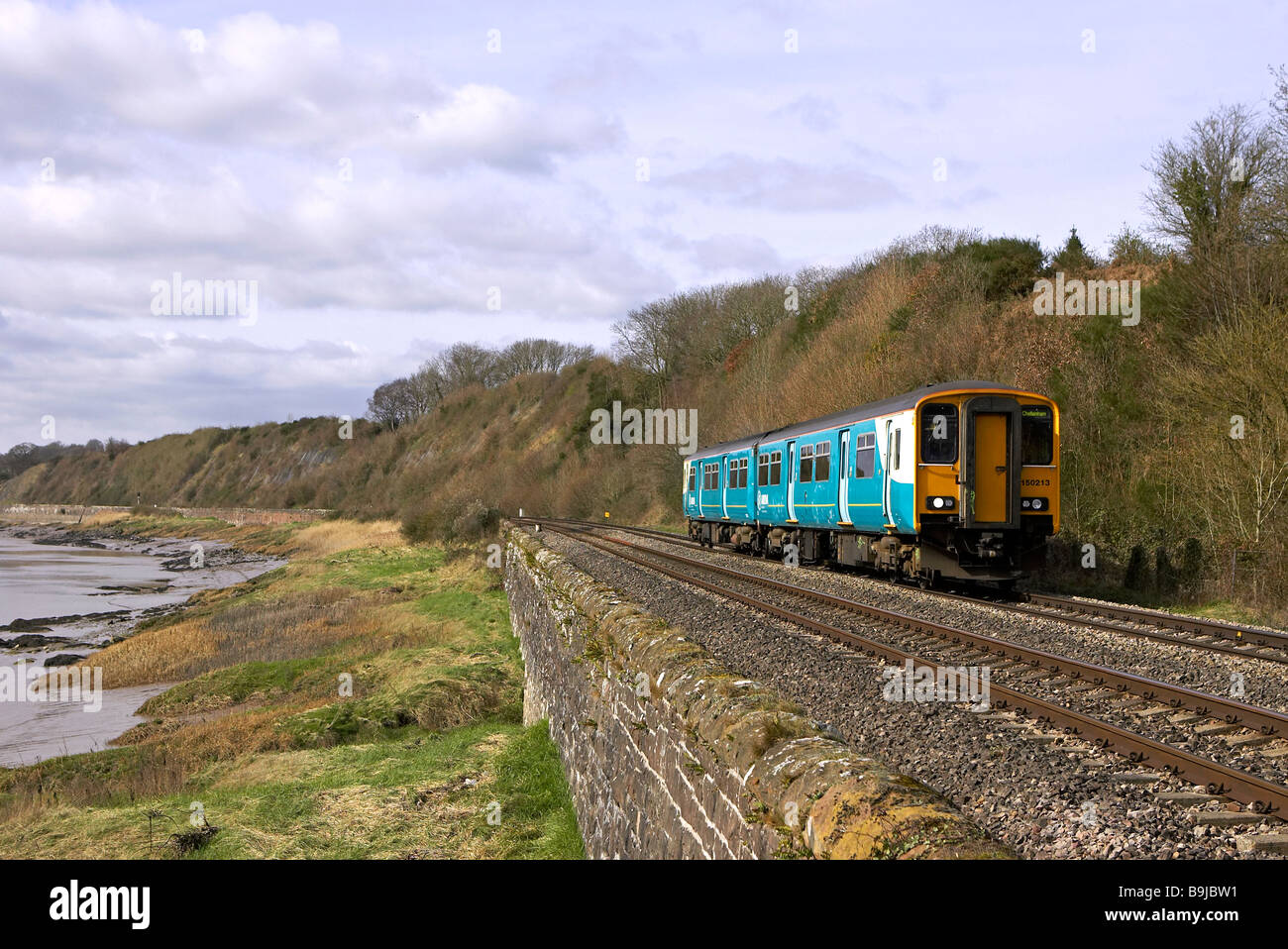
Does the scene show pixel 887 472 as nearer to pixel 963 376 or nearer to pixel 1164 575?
pixel 1164 575

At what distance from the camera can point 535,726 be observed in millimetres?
12094

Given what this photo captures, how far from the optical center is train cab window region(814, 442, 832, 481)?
19500 mm

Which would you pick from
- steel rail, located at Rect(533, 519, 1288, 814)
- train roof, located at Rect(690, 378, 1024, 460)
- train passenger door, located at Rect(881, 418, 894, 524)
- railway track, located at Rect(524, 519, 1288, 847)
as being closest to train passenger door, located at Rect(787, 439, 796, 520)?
train roof, located at Rect(690, 378, 1024, 460)

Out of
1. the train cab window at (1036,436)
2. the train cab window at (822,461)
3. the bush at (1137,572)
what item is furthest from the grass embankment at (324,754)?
the bush at (1137,572)

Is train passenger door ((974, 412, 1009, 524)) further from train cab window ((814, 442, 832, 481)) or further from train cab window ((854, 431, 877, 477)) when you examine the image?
train cab window ((814, 442, 832, 481))

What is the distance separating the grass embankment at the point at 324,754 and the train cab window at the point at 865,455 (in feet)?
23.0

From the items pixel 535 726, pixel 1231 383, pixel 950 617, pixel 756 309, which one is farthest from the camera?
pixel 756 309

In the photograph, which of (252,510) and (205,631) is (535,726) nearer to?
(205,631)

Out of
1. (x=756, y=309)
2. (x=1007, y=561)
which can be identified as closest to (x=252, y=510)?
(x=756, y=309)

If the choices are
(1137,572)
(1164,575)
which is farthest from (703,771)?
(1137,572)

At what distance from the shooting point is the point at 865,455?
17.7 m

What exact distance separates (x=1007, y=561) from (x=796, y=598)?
3.55 m

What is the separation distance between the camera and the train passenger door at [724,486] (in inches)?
1110
